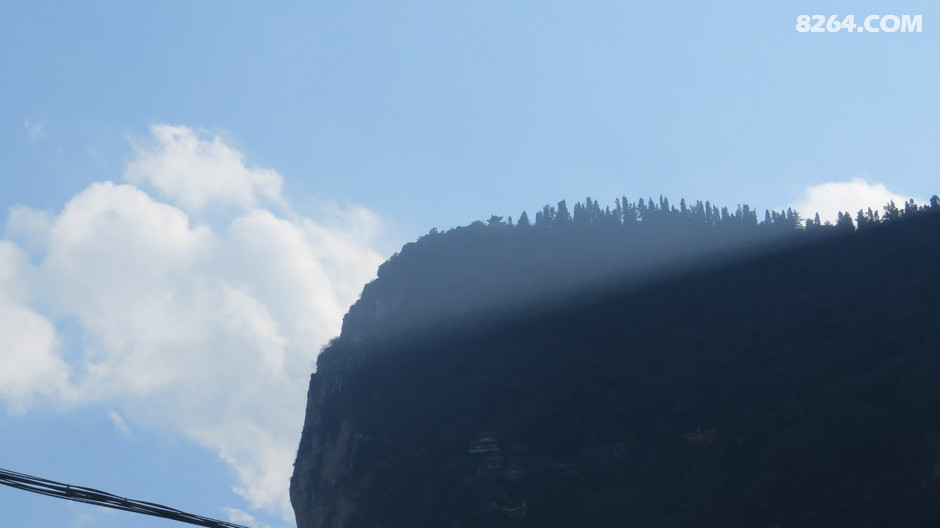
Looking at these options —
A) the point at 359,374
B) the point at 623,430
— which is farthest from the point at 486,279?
the point at 623,430

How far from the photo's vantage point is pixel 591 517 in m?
46.9

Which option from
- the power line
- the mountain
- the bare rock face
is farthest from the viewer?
the bare rock face

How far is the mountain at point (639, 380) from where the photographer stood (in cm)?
4241

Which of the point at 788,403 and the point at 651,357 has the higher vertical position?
the point at 651,357

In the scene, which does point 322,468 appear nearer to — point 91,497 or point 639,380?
point 639,380

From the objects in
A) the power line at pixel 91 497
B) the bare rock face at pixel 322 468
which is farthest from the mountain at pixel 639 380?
the power line at pixel 91 497

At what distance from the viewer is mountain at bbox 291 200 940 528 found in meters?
42.4

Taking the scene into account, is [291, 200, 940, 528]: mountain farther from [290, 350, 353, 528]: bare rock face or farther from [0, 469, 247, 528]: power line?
[0, 469, 247, 528]: power line

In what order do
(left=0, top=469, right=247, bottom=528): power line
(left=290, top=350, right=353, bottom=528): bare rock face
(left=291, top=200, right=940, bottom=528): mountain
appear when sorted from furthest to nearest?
(left=290, top=350, right=353, bottom=528): bare rock face
(left=291, top=200, right=940, bottom=528): mountain
(left=0, top=469, right=247, bottom=528): power line

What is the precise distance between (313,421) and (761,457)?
108 feet

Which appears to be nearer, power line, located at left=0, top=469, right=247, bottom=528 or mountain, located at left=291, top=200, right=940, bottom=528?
power line, located at left=0, top=469, right=247, bottom=528

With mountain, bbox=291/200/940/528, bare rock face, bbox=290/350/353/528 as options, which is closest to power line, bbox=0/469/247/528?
mountain, bbox=291/200/940/528

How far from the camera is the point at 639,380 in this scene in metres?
59.7

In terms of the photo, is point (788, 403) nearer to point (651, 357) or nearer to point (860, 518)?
point (860, 518)
